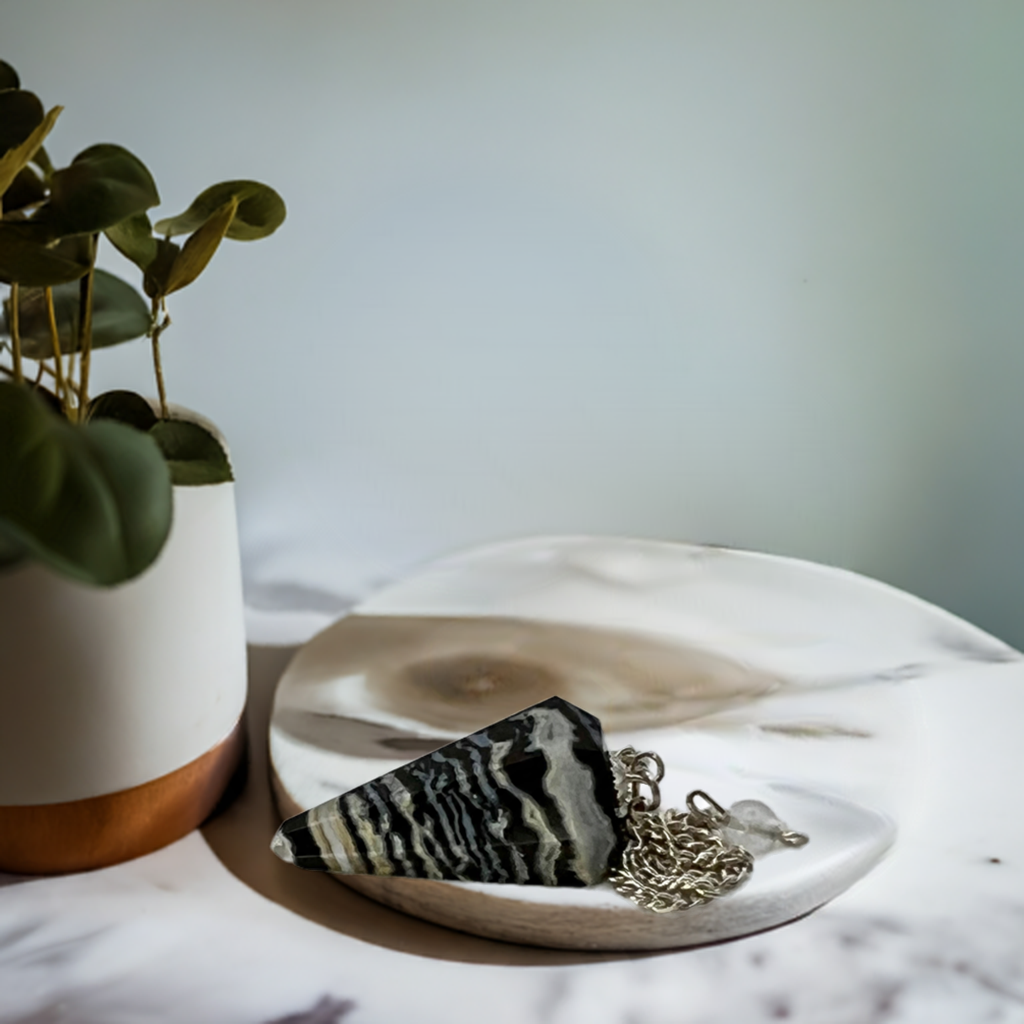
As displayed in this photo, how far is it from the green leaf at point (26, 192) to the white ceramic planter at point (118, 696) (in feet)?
0.41

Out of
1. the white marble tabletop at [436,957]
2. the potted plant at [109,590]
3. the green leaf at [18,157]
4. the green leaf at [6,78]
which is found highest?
the green leaf at [6,78]

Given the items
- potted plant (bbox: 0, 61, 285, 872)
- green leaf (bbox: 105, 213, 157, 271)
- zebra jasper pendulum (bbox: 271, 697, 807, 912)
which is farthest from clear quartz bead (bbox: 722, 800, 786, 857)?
green leaf (bbox: 105, 213, 157, 271)

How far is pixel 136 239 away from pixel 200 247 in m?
0.04

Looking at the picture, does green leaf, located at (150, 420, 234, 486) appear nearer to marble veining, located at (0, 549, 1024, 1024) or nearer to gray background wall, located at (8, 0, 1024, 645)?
marble veining, located at (0, 549, 1024, 1024)

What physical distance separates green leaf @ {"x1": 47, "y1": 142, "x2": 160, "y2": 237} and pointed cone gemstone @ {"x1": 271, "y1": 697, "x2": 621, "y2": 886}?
244 mm

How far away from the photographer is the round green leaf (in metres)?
0.39

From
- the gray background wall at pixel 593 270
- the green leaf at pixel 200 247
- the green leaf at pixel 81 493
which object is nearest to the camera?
the green leaf at pixel 81 493

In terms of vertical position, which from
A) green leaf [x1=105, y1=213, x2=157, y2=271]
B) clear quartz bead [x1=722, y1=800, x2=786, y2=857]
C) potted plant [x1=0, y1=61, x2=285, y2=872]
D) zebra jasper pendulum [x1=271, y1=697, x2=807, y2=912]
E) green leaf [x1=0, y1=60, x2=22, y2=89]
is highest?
green leaf [x1=0, y1=60, x2=22, y2=89]

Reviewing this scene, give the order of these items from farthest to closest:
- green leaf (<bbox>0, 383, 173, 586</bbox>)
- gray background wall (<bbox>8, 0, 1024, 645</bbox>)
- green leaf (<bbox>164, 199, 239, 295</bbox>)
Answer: gray background wall (<bbox>8, 0, 1024, 645</bbox>) < green leaf (<bbox>164, 199, 239, 295</bbox>) < green leaf (<bbox>0, 383, 173, 586</bbox>)

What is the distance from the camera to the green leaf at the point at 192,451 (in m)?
0.42

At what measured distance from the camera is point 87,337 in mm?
434

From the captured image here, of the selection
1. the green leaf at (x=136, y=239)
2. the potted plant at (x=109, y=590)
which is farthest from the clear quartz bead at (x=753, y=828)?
the green leaf at (x=136, y=239)

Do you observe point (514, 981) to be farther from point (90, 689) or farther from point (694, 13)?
point (694, 13)

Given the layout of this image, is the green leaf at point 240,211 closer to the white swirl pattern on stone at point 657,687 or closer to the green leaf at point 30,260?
the green leaf at point 30,260
